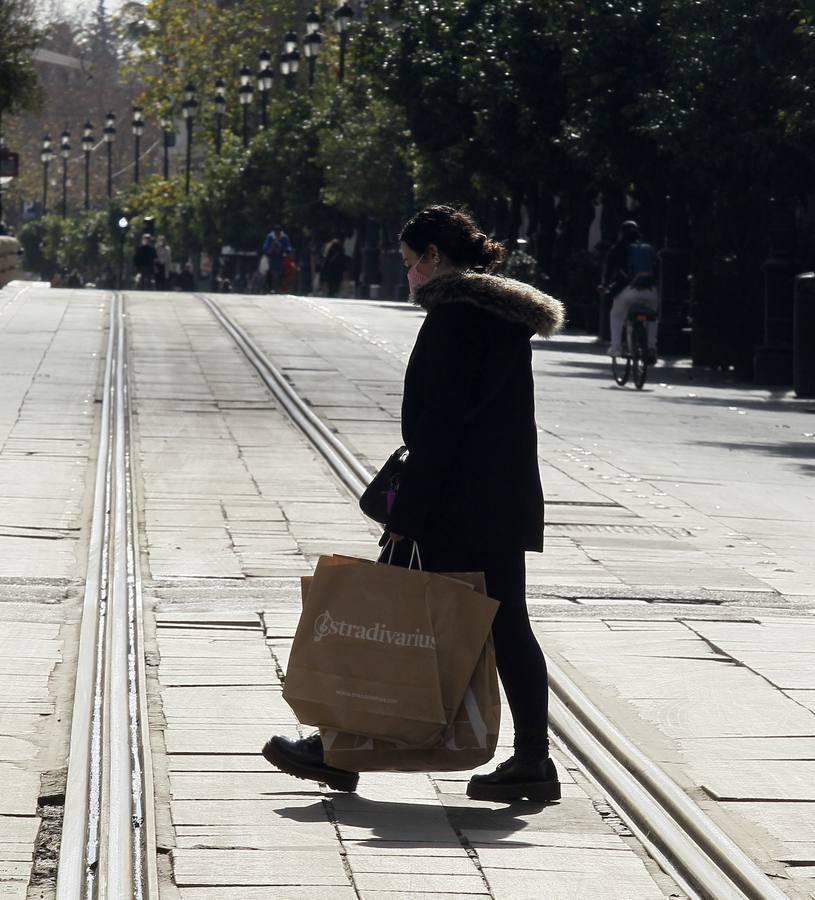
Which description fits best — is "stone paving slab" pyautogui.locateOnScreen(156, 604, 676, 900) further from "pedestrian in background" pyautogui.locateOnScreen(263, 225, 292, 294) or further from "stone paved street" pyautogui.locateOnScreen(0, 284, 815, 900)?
"pedestrian in background" pyautogui.locateOnScreen(263, 225, 292, 294)

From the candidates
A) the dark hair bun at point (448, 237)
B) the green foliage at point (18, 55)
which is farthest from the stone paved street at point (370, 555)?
the green foliage at point (18, 55)

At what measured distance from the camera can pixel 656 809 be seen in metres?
5.41

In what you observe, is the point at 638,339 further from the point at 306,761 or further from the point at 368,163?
the point at 368,163

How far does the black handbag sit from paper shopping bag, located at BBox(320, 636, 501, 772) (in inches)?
17.6

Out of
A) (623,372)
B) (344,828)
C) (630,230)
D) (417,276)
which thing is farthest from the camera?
(623,372)

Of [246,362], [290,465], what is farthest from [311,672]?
[246,362]

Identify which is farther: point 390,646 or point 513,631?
point 513,631

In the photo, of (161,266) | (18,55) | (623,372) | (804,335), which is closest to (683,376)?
(623,372)

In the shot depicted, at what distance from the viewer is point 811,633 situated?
8.24 meters

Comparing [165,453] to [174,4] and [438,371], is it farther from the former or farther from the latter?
[174,4]

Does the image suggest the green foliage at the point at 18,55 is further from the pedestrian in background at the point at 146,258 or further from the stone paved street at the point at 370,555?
the pedestrian in background at the point at 146,258

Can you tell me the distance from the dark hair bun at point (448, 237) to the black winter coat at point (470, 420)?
11 centimetres

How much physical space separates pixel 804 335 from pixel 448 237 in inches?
659

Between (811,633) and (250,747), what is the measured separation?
10.0ft
